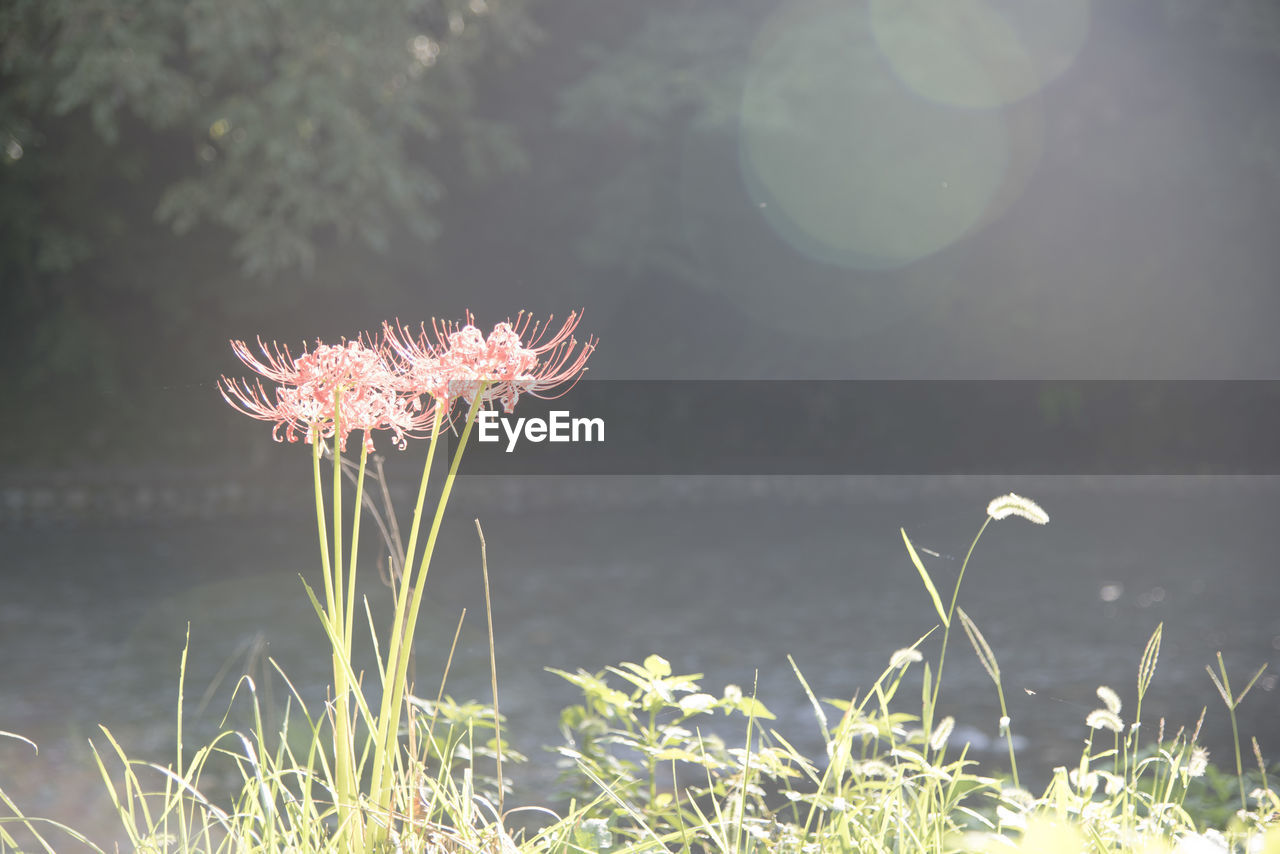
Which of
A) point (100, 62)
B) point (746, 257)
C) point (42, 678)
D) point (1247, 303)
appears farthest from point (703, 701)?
point (1247, 303)

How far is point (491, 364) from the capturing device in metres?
1.34

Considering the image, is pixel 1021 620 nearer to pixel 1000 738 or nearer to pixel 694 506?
pixel 1000 738

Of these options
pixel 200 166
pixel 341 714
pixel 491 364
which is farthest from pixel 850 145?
pixel 341 714

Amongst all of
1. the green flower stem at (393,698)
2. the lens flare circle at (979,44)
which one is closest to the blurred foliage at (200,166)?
the lens flare circle at (979,44)

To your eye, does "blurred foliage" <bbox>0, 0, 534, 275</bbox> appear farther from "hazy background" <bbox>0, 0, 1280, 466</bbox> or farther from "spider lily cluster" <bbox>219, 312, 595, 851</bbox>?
"spider lily cluster" <bbox>219, 312, 595, 851</bbox>

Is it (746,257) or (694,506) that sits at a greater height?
(746,257)

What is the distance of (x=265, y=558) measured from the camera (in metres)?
8.77

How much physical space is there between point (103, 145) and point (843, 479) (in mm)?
8517

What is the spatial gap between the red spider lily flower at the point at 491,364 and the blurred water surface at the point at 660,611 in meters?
1.62

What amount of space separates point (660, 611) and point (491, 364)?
5.81 meters

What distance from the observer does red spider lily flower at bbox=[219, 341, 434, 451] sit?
1361 mm

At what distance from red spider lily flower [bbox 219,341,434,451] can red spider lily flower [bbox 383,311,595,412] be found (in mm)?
47

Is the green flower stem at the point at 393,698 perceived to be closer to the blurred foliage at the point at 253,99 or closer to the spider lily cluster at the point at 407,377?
the spider lily cluster at the point at 407,377

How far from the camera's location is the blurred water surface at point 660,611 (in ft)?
16.0
